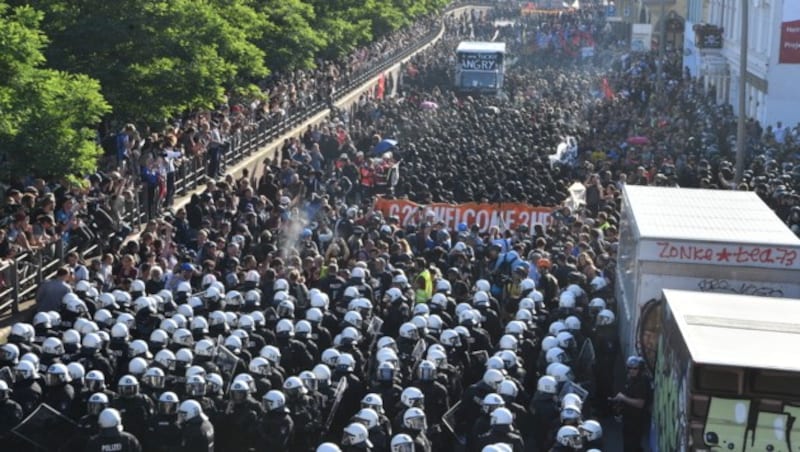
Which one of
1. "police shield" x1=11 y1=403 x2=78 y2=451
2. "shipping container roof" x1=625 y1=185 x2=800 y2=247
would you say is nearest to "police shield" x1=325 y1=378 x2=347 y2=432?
"police shield" x1=11 y1=403 x2=78 y2=451

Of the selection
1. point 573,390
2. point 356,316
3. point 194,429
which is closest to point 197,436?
point 194,429

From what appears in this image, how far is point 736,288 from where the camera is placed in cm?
1580

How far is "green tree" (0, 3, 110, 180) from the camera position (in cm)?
2123

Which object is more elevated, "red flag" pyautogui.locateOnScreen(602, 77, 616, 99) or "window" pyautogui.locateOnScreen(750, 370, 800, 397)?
"window" pyautogui.locateOnScreen(750, 370, 800, 397)

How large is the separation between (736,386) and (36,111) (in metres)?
13.7

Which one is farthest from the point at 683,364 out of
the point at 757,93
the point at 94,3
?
the point at 757,93

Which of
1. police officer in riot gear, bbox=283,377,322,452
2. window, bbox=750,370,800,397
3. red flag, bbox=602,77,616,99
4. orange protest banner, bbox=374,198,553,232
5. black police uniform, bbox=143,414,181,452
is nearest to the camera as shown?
window, bbox=750,370,800,397

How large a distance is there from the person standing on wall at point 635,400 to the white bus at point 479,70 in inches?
1553

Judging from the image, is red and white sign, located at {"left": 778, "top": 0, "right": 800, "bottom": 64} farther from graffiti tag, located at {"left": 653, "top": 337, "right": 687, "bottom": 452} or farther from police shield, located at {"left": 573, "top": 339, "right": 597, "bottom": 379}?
graffiti tag, located at {"left": 653, "top": 337, "right": 687, "bottom": 452}

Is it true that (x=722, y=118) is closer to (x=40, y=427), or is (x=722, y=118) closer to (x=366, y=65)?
(x=366, y=65)

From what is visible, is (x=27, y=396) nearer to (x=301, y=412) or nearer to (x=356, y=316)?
(x=301, y=412)

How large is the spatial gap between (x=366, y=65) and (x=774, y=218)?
39.2m

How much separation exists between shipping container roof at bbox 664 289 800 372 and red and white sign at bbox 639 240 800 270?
1.91m

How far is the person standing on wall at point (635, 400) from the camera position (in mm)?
14812
